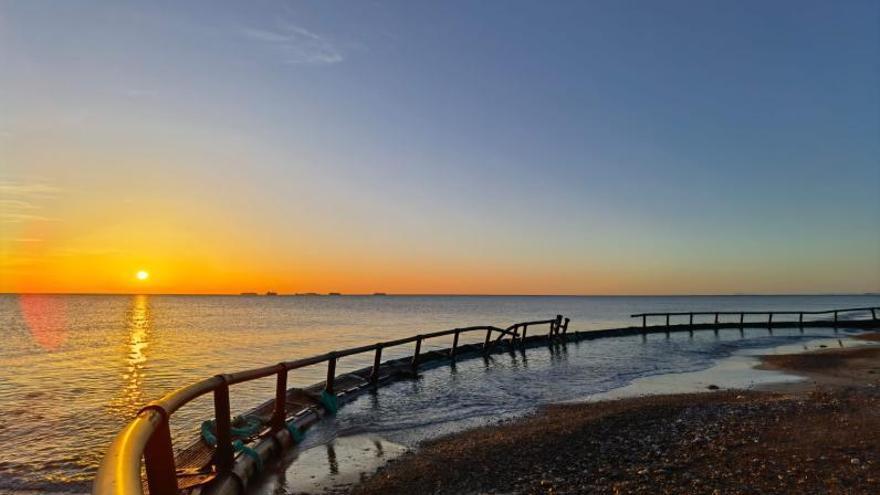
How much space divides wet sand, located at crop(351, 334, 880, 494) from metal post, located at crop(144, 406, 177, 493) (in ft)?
13.1

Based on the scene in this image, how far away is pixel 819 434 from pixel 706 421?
7.37 ft

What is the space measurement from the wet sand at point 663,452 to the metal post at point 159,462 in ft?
13.1

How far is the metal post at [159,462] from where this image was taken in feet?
15.6

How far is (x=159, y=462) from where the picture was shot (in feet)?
15.8

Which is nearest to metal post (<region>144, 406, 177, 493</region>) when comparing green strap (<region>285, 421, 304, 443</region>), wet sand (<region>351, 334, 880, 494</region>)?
wet sand (<region>351, 334, 880, 494</region>)

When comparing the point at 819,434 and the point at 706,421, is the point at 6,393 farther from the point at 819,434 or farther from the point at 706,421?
the point at 819,434

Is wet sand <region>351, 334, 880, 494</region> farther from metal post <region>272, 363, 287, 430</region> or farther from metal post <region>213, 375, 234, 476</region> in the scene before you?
metal post <region>272, 363, 287, 430</region>

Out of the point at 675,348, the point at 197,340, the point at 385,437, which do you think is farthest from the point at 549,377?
the point at 197,340

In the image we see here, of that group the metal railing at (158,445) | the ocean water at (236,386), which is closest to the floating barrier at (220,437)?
the metal railing at (158,445)

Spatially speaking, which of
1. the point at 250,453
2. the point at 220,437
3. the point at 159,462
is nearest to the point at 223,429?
the point at 220,437

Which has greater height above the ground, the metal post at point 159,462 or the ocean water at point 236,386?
the metal post at point 159,462

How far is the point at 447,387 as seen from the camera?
19828mm

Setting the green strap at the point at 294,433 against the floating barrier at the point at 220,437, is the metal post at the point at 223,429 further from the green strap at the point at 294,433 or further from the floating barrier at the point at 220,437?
the green strap at the point at 294,433

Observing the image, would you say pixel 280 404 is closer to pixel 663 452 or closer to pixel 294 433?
pixel 294 433
